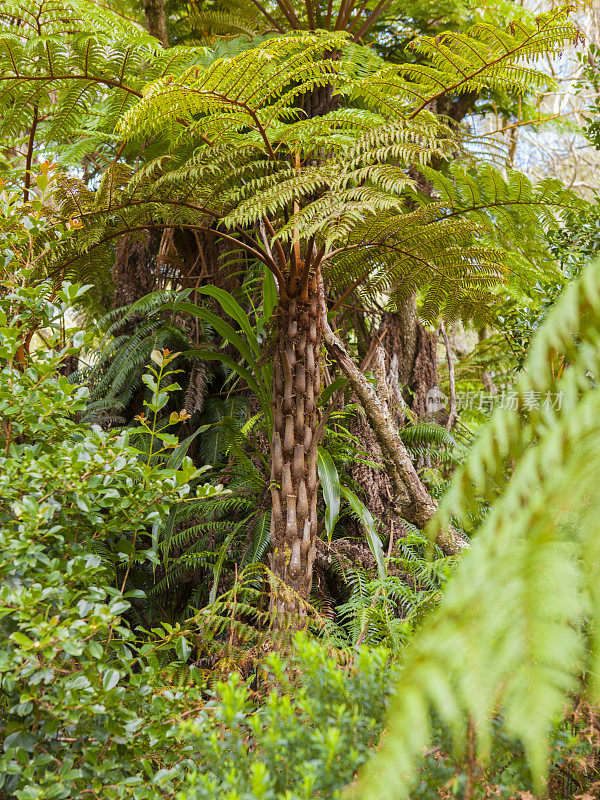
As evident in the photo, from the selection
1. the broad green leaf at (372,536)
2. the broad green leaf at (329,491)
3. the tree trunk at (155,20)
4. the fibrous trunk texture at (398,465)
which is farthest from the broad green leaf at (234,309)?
the tree trunk at (155,20)

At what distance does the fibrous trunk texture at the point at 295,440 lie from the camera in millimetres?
1267

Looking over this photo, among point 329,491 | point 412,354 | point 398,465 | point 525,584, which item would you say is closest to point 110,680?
point 525,584

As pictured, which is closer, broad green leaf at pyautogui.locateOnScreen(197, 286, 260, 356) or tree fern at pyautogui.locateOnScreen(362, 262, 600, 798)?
tree fern at pyautogui.locateOnScreen(362, 262, 600, 798)

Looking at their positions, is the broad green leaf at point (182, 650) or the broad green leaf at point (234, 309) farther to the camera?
the broad green leaf at point (234, 309)

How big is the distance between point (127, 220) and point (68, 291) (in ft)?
2.40

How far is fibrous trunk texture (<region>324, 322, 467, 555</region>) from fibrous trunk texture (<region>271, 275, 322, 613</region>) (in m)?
0.17

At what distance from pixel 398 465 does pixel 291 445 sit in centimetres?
38

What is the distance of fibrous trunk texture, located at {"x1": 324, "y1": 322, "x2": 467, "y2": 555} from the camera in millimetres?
1487

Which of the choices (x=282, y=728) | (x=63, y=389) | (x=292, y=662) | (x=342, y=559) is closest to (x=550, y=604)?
(x=282, y=728)

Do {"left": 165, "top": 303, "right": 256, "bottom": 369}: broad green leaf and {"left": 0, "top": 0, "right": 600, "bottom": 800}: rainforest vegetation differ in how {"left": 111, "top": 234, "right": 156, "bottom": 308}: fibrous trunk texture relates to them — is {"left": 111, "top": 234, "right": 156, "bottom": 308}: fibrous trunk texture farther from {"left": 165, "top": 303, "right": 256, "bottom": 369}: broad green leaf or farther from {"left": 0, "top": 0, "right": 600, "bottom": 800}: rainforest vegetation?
{"left": 165, "top": 303, "right": 256, "bottom": 369}: broad green leaf

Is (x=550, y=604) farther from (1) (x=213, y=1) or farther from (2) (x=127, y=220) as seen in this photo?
(1) (x=213, y=1)

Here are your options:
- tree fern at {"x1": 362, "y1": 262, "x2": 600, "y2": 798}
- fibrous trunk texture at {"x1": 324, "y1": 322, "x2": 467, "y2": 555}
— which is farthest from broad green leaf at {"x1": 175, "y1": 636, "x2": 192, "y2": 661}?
fibrous trunk texture at {"x1": 324, "y1": 322, "x2": 467, "y2": 555}

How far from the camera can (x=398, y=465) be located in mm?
1532

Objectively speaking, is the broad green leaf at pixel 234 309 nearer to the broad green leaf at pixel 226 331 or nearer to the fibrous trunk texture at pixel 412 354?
the broad green leaf at pixel 226 331
